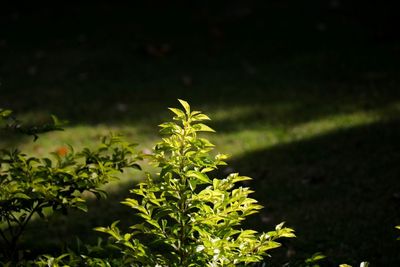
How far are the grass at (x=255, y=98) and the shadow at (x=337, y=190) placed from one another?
0.01 metres

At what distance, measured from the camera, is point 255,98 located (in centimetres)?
636

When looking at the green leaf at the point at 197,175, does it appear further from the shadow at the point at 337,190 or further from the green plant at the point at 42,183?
the shadow at the point at 337,190

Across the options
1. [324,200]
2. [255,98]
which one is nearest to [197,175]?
[324,200]

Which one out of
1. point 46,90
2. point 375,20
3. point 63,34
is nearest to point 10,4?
point 63,34

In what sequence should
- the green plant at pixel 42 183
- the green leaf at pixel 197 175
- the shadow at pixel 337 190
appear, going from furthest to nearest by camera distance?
the shadow at pixel 337 190
the green plant at pixel 42 183
the green leaf at pixel 197 175

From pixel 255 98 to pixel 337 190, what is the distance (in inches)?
87.8

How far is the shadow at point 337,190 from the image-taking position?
11.6 feet

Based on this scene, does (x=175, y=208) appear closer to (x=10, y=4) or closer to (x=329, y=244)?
(x=329, y=244)

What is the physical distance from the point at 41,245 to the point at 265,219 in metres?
1.55

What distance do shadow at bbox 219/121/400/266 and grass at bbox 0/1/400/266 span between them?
1 cm

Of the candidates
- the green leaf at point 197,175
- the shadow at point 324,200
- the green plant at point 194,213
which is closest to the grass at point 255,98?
the shadow at point 324,200

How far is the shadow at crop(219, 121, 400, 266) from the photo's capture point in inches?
139

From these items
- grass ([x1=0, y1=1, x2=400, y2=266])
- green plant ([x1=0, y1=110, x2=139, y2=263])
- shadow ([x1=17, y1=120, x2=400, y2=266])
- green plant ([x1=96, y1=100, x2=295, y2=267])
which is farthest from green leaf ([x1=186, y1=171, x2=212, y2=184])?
grass ([x1=0, y1=1, x2=400, y2=266])

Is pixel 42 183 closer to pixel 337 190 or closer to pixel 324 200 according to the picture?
pixel 324 200
